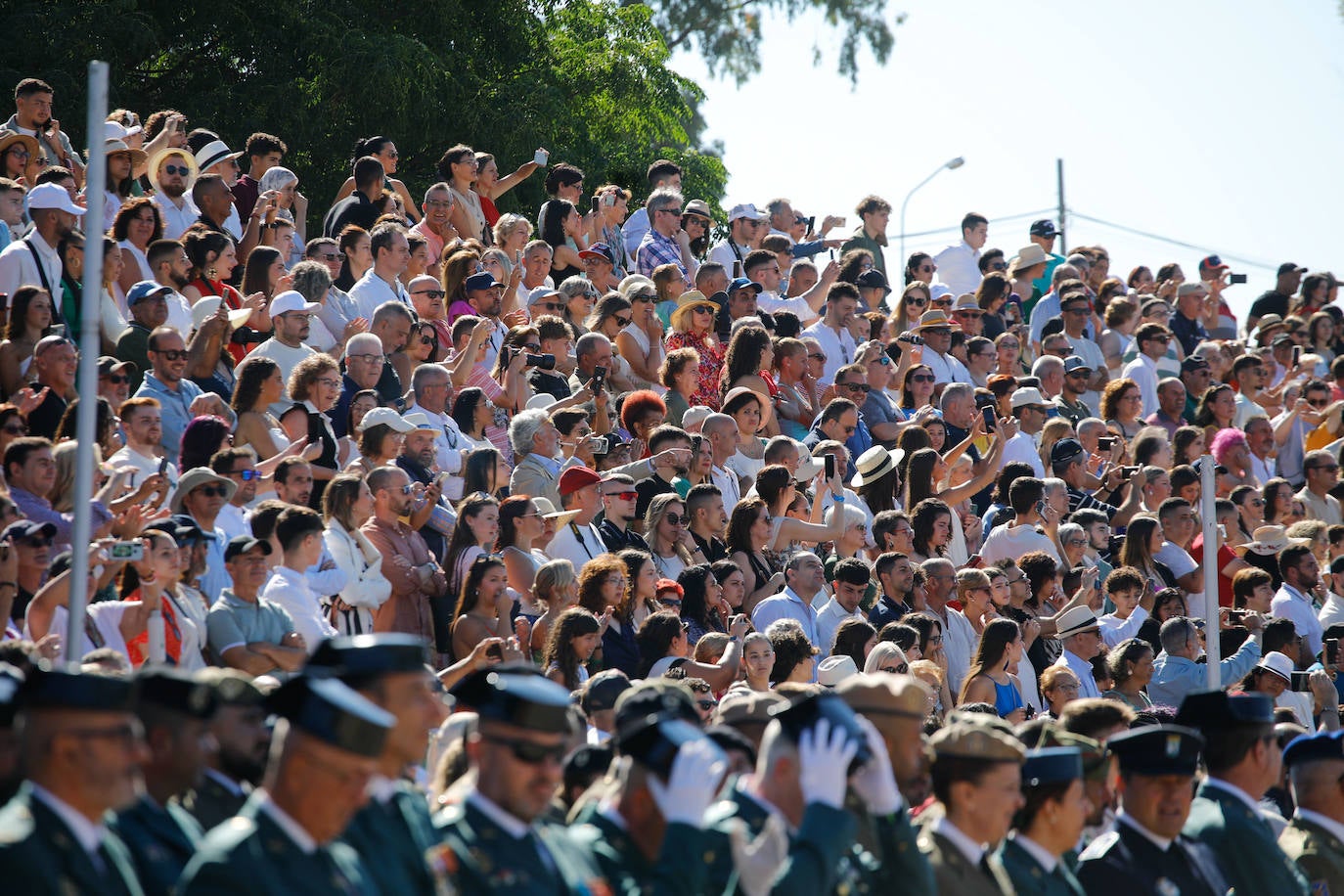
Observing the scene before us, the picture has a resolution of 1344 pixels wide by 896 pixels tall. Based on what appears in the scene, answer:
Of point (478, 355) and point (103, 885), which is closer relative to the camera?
point (103, 885)

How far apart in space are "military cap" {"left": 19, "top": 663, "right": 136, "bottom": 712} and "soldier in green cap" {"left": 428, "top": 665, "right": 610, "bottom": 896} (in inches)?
35.6

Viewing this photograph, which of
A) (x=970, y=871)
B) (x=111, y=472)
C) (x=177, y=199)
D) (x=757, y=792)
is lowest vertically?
(x=970, y=871)

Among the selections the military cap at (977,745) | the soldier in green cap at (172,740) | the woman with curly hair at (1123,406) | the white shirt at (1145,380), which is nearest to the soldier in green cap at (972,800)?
the military cap at (977,745)

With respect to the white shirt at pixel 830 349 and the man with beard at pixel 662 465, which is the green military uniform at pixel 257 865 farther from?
the white shirt at pixel 830 349

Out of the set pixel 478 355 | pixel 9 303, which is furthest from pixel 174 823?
pixel 478 355

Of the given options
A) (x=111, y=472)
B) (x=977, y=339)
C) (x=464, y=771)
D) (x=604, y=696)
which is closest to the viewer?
(x=464, y=771)

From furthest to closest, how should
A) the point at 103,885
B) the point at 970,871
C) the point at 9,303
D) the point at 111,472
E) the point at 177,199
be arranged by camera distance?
the point at 177,199 < the point at 9,303 < the point at 111,472 < the point at 970,871 < the point at 103,885

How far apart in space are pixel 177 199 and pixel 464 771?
A: 332 inches

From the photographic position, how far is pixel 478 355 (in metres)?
12.2

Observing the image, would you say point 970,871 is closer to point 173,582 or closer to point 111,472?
point 173,582

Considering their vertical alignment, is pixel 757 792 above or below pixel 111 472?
below

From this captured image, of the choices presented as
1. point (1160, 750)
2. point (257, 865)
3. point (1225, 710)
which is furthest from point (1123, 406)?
point (257, 865)

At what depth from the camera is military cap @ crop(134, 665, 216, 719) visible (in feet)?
14.4

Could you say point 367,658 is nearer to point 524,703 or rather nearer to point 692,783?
point 524,703
